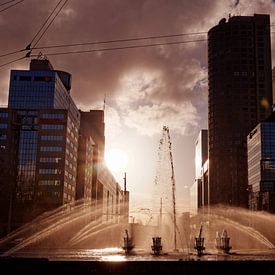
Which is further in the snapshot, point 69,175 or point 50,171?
point 69,175

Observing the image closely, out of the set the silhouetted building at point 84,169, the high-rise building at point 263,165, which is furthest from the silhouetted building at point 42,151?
the high-rise building at point 263,165

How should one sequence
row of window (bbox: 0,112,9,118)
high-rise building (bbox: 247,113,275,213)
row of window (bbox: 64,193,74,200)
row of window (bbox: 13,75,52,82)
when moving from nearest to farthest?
1. high-rise building (bbox: 247,113,275,213)
2. row of window (bbox: 64,193,74,200)
3. row of window (bbox: 0,112,9,118)
4. row of window (bbox: 13,75,52,82)

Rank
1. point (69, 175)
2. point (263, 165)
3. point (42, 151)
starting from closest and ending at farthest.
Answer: point (263, 165), point (42, 151), point (69, 175)

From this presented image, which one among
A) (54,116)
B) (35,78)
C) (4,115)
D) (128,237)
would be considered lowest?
(128,237)

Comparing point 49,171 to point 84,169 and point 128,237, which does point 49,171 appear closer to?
point 84,169

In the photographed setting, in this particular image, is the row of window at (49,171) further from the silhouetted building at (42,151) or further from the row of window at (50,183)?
the row of window at (50,183)

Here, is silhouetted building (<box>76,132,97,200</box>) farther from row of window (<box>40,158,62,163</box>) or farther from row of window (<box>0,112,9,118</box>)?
row of window (<box>0,112,9,118</box>)

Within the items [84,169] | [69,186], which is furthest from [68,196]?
[84,169]

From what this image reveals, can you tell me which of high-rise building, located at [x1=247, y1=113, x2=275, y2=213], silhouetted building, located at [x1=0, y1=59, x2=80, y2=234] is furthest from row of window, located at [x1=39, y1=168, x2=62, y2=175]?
high-rise building, located at [x1=247, y1=113, x2=275, y2=213]

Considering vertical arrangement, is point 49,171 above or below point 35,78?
below

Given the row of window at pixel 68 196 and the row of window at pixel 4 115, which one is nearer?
the row of window at pixel 68 196

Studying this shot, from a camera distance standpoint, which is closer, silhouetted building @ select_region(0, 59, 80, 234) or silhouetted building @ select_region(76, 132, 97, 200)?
silhouetted building @ select_region(0, 59, 80, 234)

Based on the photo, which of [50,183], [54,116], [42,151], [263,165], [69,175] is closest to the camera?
[50,183]

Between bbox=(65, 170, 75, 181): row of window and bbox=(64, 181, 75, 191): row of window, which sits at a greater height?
bbox=(65, 170, 75, 181): row of window
